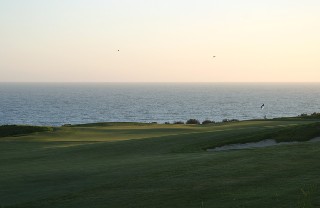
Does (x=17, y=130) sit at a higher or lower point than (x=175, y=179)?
lower

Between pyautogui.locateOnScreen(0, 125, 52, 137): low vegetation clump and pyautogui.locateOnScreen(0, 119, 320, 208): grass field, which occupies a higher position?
pyautogui.locateOnScreen(0, 119, 320, 208): grass field

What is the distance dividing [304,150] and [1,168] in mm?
14122

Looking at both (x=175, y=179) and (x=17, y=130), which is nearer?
(x=175, y=179)

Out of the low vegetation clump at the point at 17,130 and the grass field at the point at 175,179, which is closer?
the grass field at the point at 175,179

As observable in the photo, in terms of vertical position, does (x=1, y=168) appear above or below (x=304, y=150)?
below

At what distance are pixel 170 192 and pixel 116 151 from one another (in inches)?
541

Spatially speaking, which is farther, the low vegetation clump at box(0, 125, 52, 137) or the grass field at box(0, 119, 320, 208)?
the low vegetation clump at box(0, 125, 52, 137)

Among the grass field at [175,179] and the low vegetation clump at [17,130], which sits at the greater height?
the grass field at [175,179]

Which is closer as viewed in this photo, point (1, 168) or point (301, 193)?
point (301, 193)

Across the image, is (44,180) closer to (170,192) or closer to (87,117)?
(170,192)

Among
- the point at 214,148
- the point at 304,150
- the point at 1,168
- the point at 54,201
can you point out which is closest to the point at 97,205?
the point at 54,201

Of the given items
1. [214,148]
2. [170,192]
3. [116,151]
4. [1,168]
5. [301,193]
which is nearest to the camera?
[301,193]

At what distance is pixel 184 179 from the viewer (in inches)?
663

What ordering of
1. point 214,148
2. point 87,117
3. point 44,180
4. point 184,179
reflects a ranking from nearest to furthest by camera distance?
point 184,179
point 44,180
point 214,148
point 87,117
